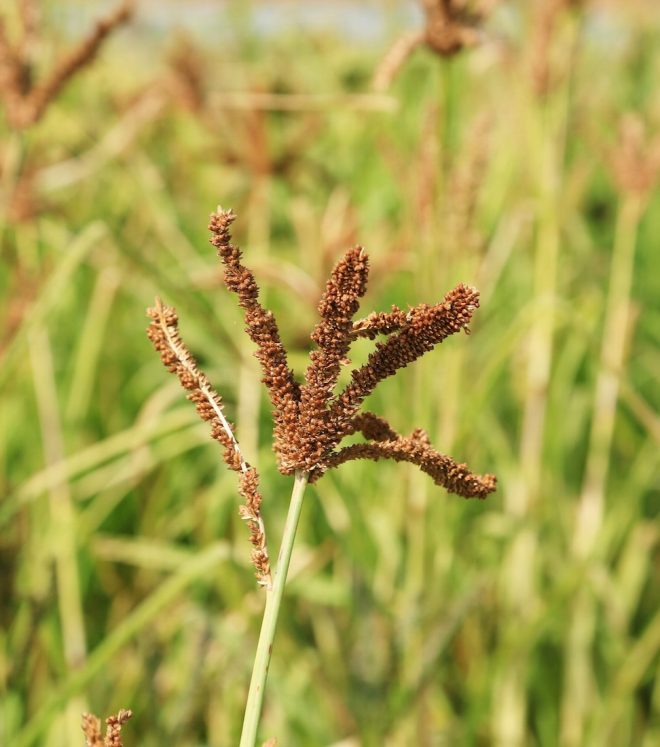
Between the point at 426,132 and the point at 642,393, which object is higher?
the point at 642,393

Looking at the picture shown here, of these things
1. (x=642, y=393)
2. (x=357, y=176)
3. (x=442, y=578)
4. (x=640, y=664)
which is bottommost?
(x=640, y=664)

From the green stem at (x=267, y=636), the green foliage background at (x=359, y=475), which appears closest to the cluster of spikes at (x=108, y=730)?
the green stem at (x=267, y=636)

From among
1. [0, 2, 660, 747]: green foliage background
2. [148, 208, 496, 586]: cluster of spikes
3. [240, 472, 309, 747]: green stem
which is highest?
[0, 2, 660, 747]: green foliage background

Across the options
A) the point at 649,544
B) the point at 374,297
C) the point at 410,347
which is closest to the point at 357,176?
the point at 374,297

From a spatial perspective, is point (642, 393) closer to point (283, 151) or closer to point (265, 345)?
point (283, 151)

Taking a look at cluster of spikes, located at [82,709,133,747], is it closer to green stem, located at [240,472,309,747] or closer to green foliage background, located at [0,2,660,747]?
green stem, located at [240,472,309,747]

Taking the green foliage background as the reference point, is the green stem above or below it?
below

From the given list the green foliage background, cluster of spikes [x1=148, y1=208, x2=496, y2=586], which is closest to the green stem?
cluster of spikes [x1=148, y1=208, x2=496, y2=586]
